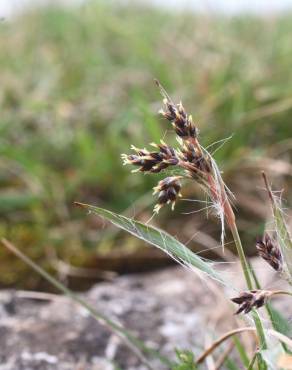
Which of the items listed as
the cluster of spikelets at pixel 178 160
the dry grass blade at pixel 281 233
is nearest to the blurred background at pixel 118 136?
the dry grass blade at pixel 281 233

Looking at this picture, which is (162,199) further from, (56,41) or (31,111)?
(56,41)

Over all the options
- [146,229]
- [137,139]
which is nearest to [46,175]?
[137,139]

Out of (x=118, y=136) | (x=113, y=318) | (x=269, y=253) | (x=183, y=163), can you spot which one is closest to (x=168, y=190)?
(x=183, y=163)

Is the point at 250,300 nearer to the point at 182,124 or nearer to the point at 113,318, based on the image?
the point at 182,124

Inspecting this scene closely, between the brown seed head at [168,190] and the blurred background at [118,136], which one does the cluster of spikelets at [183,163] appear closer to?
the brown seed head at [168,190]

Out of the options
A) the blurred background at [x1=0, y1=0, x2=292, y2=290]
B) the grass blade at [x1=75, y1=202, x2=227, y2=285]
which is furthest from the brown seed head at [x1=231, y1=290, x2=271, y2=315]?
the blurred background at [x1=0, y1=0, x2=292, y2=290]

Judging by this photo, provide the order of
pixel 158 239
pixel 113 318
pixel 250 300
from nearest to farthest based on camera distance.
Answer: pixel 250 300 → pixel 158 239 → pixel 113 318

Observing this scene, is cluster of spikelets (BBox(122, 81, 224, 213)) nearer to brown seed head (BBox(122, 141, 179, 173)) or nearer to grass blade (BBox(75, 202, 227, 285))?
brown seed head (BBox(122, 141, 179, 173))
